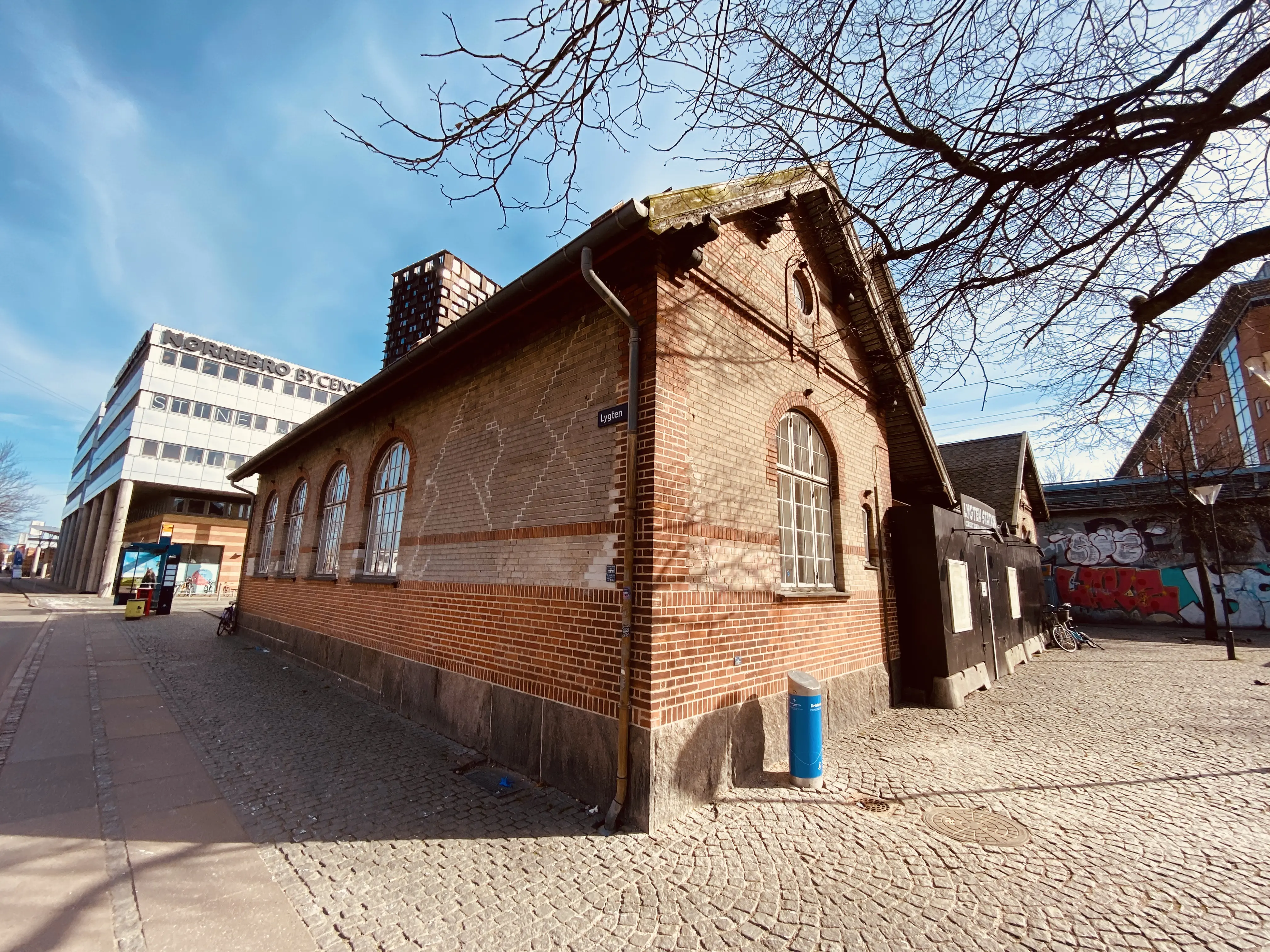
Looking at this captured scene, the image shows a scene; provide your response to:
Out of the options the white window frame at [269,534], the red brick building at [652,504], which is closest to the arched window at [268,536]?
the white window frame at [269,534]

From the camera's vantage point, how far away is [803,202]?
7527 millimetres

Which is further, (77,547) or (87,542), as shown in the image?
(77,547)

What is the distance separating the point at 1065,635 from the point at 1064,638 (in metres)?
0.10

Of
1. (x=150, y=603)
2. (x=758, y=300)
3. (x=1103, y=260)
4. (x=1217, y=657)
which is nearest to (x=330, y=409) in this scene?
(x=758, y=300)

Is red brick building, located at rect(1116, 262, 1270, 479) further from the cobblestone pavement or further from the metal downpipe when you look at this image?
the metal downpipe

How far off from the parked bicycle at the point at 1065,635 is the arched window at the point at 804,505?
12.7 meters

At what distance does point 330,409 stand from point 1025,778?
36.1 feet

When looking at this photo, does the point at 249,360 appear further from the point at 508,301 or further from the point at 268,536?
the point at 508,301

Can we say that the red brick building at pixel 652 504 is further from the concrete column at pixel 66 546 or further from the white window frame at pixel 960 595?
the concrete column at pixel 66 546

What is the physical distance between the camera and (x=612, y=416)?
4.89 meters

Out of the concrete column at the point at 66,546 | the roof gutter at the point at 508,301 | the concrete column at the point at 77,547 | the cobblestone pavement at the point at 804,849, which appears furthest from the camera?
the concrete column at the point at 66,546

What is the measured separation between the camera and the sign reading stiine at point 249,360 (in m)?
34.3

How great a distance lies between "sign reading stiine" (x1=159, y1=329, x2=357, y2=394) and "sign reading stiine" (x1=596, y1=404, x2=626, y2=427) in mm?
33005

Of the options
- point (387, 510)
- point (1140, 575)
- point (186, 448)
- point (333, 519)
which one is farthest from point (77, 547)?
point (1140, 575)
